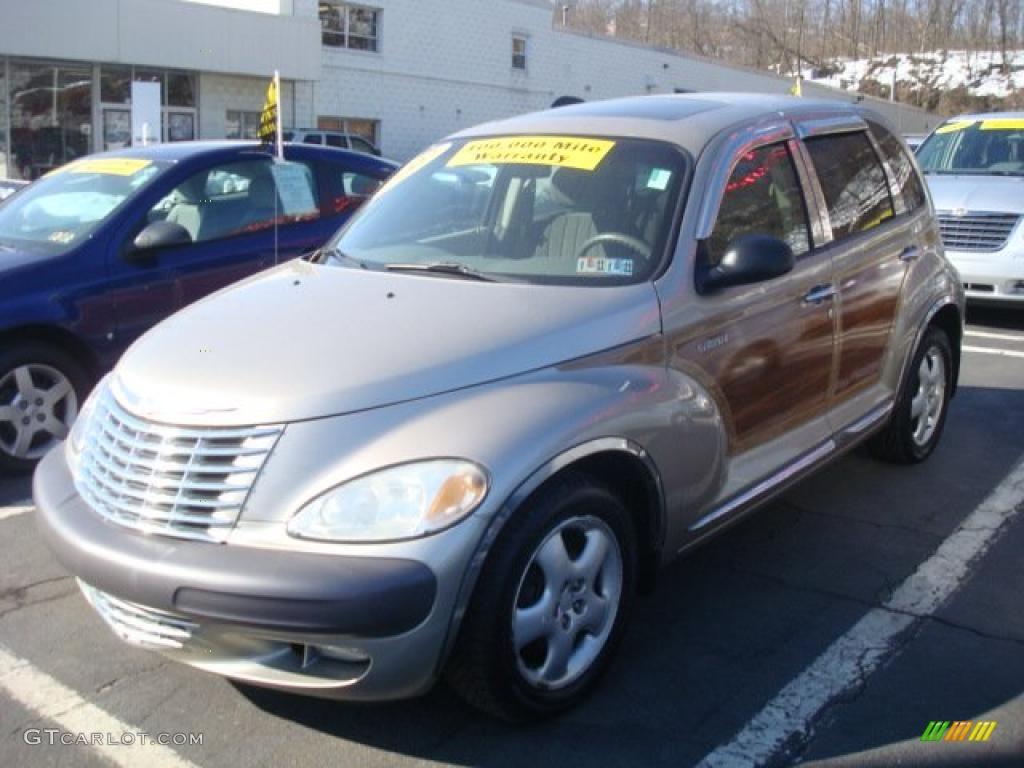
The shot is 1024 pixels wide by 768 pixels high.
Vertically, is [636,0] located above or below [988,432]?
above

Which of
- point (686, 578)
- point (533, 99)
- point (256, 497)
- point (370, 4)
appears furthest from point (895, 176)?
point (533, 99)

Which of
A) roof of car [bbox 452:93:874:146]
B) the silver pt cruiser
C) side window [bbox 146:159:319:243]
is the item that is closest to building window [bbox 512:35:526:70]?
side window [bbox 146:159:319:243]

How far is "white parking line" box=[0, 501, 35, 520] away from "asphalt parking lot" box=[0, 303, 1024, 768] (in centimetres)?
22

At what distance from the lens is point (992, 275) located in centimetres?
955

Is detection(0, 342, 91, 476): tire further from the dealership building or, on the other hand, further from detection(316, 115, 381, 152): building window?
detection(316, 115, 381, 152): building window

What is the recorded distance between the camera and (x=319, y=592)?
2729 millimetres

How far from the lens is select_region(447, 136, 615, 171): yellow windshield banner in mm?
4105

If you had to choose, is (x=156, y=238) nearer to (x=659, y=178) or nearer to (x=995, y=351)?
(x=659, y=178)

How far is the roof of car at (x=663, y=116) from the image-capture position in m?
4.12

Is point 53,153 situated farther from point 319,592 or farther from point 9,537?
point 319,592

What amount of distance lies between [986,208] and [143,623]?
8819 mm

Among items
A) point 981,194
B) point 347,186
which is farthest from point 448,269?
point 981,194

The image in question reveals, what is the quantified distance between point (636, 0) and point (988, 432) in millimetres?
74011

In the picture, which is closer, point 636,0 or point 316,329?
point 316,329
